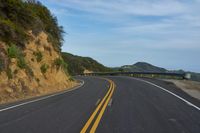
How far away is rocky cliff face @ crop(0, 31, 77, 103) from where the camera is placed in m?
22.1

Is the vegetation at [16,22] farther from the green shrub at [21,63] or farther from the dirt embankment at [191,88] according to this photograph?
the dirt embankment at [191,88]

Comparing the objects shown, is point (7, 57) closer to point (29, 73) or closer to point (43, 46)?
point (29, 73)

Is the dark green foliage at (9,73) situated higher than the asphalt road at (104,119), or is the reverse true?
the dark green foliage at (9,73)

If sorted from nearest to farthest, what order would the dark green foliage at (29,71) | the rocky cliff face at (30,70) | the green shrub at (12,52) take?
1. the rocky cliff face at (30,70)
2. the green shrub at (12,52)
3. the dark green foliage at (29,71)

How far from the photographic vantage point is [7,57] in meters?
23.8

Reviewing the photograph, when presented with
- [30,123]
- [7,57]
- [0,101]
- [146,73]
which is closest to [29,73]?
[7,57]

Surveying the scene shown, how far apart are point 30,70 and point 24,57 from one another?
135 centimetres

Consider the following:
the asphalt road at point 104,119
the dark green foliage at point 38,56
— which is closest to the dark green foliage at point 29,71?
the dark green foliage at point 38,56

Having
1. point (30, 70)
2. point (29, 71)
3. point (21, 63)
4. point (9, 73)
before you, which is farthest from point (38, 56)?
point (9, 73)

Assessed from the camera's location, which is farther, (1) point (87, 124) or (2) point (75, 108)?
(2) point (75, 108)

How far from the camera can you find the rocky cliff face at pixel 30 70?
2208cm

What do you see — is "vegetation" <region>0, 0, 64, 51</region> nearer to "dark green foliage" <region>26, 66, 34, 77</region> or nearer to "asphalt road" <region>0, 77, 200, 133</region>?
"dark green foliage" <region>26, 66, 34, 77</region>

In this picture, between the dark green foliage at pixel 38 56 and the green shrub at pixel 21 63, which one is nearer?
the green shrub at pixel 21 63

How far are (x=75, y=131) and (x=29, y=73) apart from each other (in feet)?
59.2
